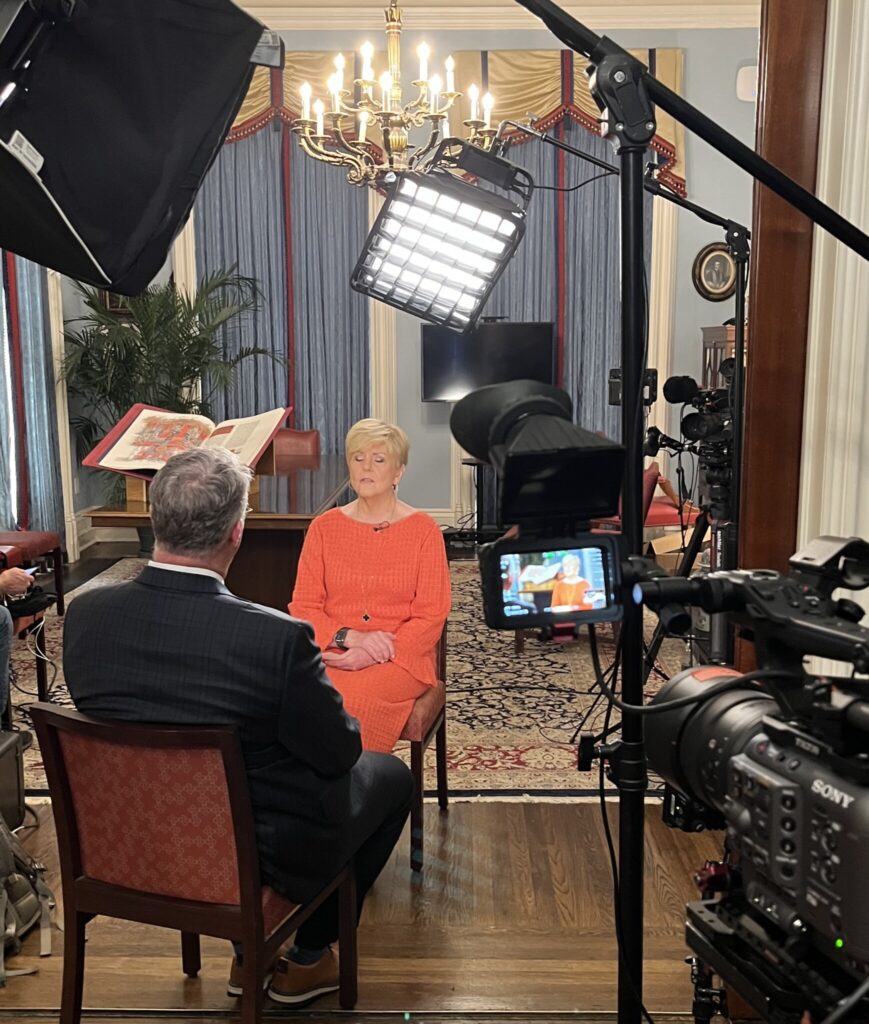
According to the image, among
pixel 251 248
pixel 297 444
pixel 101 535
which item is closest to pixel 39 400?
pixel 101 535

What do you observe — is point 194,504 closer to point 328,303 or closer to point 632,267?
point 632,267

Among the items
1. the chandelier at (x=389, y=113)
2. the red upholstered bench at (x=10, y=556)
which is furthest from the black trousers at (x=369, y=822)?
the chandelier at (x=389, y=113)

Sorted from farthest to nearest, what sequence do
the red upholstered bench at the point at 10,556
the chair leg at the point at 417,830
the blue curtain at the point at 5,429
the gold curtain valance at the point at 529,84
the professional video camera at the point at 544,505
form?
the gold curtain valance at the point at 529,84 → the blue curtain at the point at 5,429 → the red upholstered bench at the point at 10,556 → the chair leg at the point at 417,830 → the professional video camera at the point at 544,505

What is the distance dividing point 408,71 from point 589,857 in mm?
5791

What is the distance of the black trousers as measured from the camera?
7.09 feet

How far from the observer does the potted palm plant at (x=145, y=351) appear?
22.5ft

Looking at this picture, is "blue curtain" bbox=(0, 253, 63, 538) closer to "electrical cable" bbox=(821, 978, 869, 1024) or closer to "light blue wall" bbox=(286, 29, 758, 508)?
"light blue wall" bbox=(286, 29, 758, 508)

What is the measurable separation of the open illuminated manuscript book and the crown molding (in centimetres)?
398

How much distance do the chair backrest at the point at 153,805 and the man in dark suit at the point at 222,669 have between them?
0.08 metres

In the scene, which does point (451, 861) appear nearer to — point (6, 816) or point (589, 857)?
point (589, 857)

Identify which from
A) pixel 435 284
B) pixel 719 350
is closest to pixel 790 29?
pixel 435 284

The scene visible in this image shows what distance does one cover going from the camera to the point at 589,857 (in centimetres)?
290

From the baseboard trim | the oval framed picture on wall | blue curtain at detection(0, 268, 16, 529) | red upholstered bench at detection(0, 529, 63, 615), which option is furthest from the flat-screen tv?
red upholstered bench at detection(0, 529, 63, 615)

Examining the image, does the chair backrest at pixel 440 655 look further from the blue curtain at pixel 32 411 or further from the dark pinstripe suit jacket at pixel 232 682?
the blue curtain at pixel 32 411
